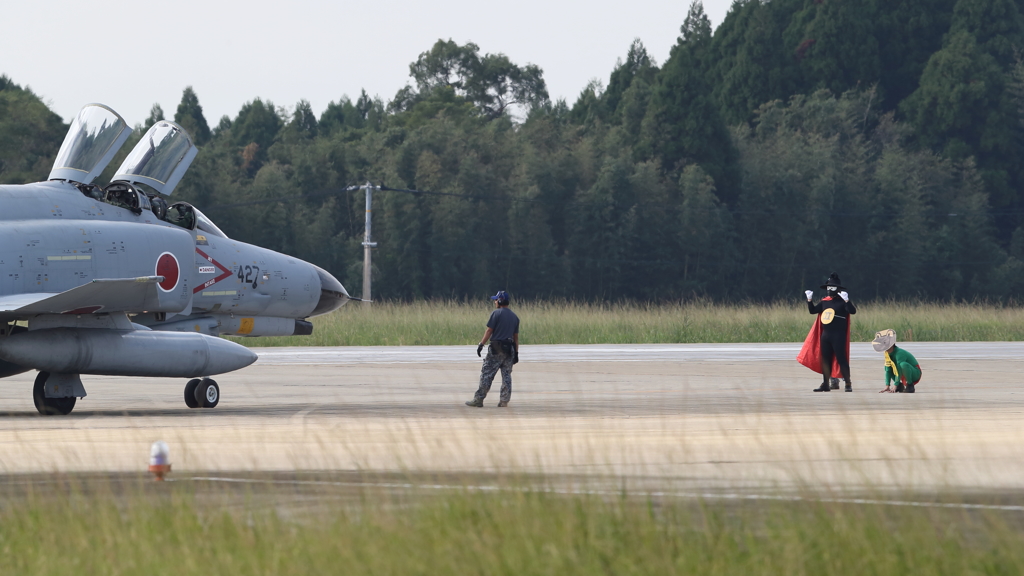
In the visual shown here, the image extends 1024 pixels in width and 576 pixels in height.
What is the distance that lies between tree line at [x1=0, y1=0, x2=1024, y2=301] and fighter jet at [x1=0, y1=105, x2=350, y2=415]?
187 feet

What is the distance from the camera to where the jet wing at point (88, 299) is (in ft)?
52.7

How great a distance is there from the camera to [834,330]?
2067cm

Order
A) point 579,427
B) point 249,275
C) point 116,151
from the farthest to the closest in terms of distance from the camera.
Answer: point 249,275, point 116,151, point 579,427

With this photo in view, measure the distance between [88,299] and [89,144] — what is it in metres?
2.86

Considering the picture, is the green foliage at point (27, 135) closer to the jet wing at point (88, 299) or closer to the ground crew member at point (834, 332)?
the jet wing at point (88, 299)

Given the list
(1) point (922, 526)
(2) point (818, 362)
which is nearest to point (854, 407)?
(2) point (818, 362)

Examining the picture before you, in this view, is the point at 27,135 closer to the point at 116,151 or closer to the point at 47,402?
the point at 116,151

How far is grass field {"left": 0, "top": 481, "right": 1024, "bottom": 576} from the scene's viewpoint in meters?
6.43

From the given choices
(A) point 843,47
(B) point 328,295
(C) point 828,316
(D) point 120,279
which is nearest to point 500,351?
(B) point 328,295

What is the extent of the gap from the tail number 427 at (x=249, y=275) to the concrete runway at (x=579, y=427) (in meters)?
1.79

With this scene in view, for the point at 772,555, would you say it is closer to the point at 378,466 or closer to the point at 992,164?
the point at 378,466

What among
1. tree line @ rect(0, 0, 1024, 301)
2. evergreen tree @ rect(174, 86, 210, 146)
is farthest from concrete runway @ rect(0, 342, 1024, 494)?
evergreen tree @ rect(174, 86, 210, 146)

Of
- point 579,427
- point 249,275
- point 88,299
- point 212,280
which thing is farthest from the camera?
point 249,275

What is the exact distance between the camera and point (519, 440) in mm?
13023
